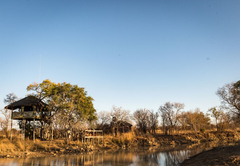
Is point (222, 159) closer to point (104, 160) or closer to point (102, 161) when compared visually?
point (102, 161)

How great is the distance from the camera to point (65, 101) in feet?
89.4

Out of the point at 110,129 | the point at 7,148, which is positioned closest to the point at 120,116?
the point at 110,129

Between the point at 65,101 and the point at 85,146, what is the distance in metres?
6.90

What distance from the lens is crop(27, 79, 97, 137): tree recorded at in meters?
26.6

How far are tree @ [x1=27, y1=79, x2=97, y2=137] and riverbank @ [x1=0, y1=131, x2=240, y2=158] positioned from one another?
321 cm

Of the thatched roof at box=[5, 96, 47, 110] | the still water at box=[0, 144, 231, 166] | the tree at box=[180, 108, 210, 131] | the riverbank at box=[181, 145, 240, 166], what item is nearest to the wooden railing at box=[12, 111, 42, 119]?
the thatched roof at box=[5, 96, 47, 110]

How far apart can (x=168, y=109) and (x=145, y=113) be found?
566 centimetres

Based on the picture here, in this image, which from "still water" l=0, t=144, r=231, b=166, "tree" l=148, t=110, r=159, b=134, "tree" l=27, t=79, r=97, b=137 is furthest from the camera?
"tree" l=148, t=110, r=159, b=134

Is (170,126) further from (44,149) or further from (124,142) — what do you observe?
(44,149)

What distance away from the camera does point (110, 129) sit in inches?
1561

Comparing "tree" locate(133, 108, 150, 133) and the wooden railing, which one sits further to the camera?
"tree" locate(133, 108, 150, 133)

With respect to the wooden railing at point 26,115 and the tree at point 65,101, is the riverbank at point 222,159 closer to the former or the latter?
the tree at point 65,101

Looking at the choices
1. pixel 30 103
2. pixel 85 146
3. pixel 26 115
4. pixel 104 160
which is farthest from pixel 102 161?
pixel 26 115

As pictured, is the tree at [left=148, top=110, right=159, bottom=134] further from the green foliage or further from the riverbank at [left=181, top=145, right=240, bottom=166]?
the riverbank at [left=181, top=145, right=240, bottom=166]
